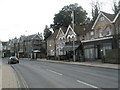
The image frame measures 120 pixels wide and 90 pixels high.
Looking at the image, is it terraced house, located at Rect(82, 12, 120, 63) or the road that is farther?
terraced house, located at Rect(82, 12, 120, 63)

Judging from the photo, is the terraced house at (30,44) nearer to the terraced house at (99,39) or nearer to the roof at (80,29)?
the roof at (80,29)

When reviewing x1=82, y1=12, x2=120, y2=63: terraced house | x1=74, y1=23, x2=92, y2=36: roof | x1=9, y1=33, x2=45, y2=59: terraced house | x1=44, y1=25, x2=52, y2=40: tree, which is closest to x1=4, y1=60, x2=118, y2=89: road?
x1=82, y1=12, x2=120, y2=63: terraced house

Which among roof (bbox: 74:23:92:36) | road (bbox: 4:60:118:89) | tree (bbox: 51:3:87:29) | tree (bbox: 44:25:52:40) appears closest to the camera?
road (bbox: 4:60:118:89)

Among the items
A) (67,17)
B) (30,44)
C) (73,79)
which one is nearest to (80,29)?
(67,17)

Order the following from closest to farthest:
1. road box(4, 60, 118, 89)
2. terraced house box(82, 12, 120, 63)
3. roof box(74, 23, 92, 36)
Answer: road box(4, 60, 118, 89), terraced house box(82, 12, 120, 63), roof box(74, 23, 92, 36)

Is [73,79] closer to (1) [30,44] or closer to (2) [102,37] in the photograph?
(2) [102,37]

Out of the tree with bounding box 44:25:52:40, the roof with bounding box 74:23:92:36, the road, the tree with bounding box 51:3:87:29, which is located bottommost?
the road

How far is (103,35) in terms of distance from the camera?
127 ft

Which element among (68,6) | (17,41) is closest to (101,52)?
(68,6)

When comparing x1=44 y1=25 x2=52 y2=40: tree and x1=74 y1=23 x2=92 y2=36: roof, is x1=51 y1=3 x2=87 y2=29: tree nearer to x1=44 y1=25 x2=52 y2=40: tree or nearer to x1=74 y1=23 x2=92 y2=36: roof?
x1=44 y1=25 x2=52 y2=40: tree

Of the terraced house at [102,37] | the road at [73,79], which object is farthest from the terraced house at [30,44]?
the road at [73,79]

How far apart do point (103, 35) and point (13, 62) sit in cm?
2074

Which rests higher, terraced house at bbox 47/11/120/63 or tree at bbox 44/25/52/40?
tree at bbox 44/25/52/40

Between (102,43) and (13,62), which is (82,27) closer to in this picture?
(102,43)
